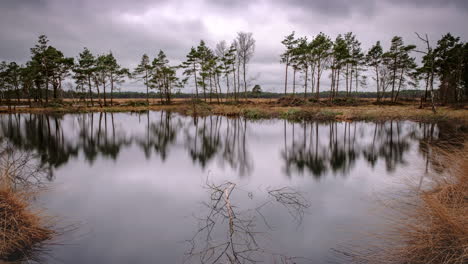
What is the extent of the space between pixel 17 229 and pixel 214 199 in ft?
11.3

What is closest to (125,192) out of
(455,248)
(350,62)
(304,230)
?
(304,230)

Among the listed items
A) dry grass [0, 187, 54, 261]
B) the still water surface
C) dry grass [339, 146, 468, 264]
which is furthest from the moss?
dry grass [0, 187, 54, 261]

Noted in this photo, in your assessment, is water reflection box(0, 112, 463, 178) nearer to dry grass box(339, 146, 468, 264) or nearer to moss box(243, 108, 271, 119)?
dry grass box(339, 146, 468, 264)

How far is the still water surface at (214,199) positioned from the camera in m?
4.12

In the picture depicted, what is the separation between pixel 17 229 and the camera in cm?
410

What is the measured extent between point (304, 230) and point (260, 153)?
7.79 metres

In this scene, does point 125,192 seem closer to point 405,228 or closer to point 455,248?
point 405,228

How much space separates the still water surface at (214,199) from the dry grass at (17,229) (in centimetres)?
32

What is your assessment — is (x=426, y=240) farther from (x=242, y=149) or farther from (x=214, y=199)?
(x=242, y=149)

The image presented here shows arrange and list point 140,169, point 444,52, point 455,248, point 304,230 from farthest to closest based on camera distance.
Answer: point 444,52
point 140,169
point 304,230
point 455,248

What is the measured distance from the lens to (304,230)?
4703 mm

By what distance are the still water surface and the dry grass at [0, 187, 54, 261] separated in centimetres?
32

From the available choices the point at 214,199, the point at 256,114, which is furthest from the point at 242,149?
the point at 256,114

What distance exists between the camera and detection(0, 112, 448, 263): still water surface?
4117mm
